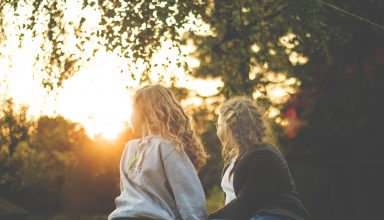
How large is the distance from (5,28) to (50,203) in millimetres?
21218

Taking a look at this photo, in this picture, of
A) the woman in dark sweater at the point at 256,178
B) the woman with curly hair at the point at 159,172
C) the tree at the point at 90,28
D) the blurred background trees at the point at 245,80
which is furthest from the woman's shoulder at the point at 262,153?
the tree at the point at 90,28

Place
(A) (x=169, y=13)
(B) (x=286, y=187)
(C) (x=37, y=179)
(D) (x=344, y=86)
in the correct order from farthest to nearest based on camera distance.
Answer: (C) (x=37, y=179) → (D) (x=344, y=86) → (A) (x=169, y=13) → (B) (x=286, y=187)

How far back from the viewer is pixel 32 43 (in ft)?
22.5

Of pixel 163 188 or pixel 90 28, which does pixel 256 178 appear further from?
pixel 90 28

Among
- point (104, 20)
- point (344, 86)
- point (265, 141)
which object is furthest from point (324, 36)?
point (344, 86)

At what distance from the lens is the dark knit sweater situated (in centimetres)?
336

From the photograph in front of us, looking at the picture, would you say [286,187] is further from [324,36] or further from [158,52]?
[324,36]

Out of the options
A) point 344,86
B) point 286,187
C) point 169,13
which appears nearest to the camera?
point 286,187

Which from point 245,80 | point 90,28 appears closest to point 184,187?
point 90,28

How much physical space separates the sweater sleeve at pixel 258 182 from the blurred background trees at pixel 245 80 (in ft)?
10.8

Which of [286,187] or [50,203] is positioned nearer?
[286,187]

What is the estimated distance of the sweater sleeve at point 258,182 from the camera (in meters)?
3.36

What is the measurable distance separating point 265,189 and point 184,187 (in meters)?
0.52

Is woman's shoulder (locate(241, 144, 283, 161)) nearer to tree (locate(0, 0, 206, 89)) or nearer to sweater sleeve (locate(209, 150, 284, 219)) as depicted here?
sweater sleeve (locate(209, 150, 284, 219))
